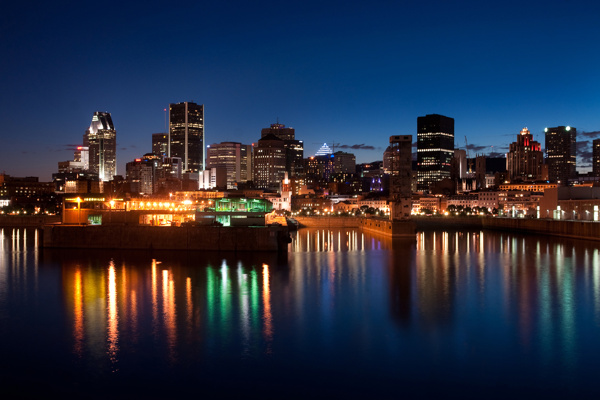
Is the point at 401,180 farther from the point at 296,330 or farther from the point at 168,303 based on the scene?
the point at 296,330

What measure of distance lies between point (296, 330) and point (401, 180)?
2404 inches

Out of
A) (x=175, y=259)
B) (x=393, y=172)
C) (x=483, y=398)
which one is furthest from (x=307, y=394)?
(x=393, y=172)

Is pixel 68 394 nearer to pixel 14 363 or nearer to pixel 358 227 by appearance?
pixel 14 363

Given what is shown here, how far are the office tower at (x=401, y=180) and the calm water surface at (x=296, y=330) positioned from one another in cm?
3676

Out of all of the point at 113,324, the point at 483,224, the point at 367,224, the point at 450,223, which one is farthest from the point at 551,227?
the point at 113,324

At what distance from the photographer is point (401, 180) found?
80.9 meters

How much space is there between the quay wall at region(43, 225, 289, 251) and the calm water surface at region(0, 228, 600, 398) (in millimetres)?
6587

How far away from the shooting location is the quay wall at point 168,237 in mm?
47969

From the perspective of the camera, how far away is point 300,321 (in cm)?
2417

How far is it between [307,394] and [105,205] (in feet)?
183

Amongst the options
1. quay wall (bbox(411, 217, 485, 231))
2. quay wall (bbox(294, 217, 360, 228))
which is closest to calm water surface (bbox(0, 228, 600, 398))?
quay wall (bbox(411, 217, 485, 231))

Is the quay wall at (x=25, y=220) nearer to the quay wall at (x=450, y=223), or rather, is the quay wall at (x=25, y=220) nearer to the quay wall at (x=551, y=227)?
the quay wall at (x=450, y=223)

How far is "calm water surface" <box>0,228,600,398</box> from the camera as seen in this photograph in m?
16.7

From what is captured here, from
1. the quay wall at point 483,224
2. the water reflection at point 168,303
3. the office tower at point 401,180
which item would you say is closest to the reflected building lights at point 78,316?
the water reflection at point 168,303
